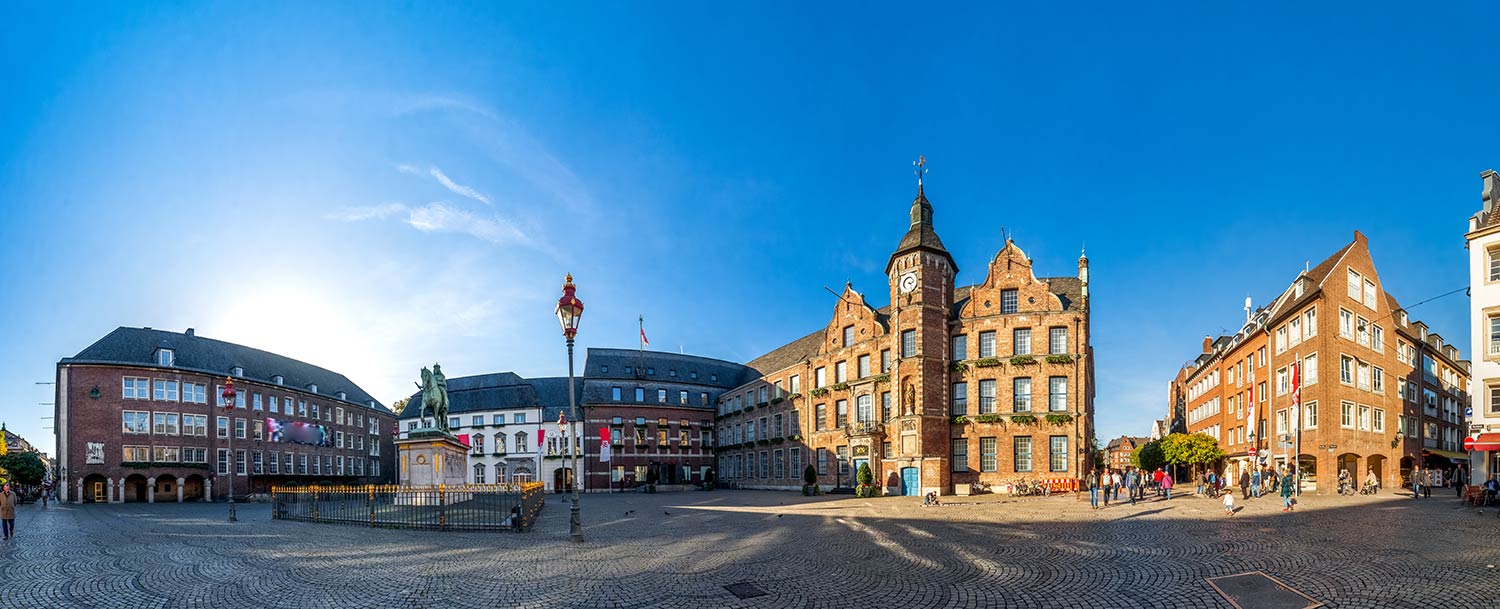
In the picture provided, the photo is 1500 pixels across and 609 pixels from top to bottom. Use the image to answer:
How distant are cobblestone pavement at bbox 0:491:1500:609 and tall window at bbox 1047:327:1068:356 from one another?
1977 centimetres

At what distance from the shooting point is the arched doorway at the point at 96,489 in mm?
52312

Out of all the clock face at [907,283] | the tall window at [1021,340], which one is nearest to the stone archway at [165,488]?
the clock face at [907,283]

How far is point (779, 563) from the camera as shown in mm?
14414

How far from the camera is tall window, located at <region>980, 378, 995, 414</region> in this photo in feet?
144

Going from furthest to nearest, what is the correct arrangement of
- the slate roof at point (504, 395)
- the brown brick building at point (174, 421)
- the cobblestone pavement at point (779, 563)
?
1. the slate roof at point (504, 395)
2. the brown brick building at point (174, 421)
3. the cobblestone pavement at point (779, 563)

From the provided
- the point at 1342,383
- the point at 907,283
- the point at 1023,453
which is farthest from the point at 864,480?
Answer: the point at 1342,383

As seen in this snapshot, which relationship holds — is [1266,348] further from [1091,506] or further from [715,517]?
[715,517]

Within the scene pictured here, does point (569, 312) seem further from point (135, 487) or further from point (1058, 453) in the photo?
point (135, 487)

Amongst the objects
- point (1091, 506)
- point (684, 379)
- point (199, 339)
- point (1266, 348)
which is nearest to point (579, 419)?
point (684, 379)

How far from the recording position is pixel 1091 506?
97.1 feet

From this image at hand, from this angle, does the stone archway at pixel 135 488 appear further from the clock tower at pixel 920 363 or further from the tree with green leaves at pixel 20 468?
the clock tower at pixel 920 363

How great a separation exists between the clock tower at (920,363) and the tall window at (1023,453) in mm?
4051

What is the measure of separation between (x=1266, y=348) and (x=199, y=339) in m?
82.2

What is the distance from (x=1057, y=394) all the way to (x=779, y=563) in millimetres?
33225
